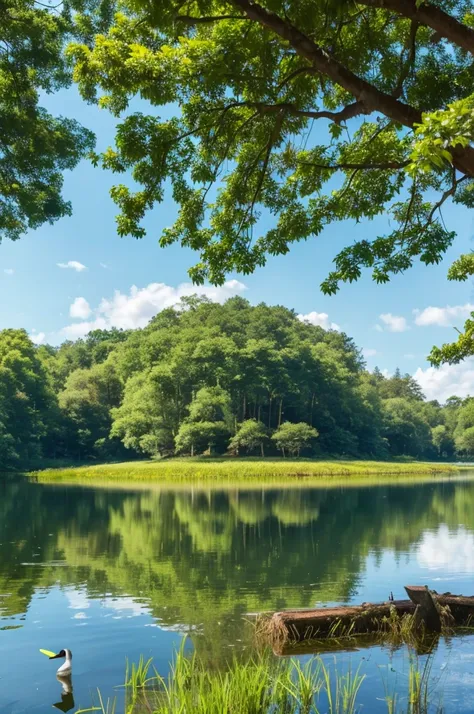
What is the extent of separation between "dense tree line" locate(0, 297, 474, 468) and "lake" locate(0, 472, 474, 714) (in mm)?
37386

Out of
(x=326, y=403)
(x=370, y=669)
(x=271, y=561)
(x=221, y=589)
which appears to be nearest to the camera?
(x=370, y=669)

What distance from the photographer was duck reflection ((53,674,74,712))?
634 centimetres


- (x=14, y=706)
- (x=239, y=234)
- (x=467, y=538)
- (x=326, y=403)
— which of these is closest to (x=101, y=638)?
(x=14, y=706)

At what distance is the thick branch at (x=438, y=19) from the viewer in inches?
208

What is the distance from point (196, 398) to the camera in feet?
230

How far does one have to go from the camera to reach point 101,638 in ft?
28.2

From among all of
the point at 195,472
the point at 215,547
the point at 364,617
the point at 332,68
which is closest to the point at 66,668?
the point at 364,617

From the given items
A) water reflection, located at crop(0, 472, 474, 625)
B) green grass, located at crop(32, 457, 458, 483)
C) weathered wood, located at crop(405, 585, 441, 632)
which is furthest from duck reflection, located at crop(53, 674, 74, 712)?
green grass, located at crop(32, 457, 458, 483)

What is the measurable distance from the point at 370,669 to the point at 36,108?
1097 centimetres

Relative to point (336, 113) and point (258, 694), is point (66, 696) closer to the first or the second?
point (258, 694)

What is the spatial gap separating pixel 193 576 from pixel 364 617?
5.52 meters

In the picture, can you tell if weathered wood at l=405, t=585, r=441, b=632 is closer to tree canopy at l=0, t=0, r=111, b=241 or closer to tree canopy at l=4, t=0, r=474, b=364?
tree canopy at l=4, t=0, r=474, b=364

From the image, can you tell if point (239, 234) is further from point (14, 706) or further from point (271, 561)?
point (271, 561)

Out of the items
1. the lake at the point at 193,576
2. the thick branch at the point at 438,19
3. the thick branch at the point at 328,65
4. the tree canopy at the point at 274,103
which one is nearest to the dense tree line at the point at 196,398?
the lake at the point at 193,576
